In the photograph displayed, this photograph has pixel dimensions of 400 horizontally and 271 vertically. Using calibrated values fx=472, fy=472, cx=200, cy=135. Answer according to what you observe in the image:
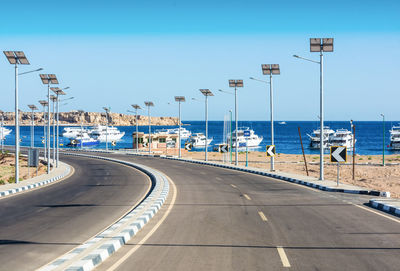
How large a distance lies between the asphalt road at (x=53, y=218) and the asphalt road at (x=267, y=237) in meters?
1.62

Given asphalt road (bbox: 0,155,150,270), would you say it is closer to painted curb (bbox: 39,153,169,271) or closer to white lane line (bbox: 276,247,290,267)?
painted curb (bbox: 39,153,169,271)

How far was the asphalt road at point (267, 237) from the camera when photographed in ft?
31.3

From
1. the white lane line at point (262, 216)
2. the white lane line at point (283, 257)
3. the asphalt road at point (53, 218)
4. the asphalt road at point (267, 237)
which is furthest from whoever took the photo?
the white lane line at point (262, 216)

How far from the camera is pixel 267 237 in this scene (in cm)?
1220

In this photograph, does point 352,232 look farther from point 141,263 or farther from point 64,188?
point 64,188

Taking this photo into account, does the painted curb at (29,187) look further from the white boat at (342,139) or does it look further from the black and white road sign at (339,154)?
the white boat at (342,139)

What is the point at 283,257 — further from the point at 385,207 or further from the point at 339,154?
the point at 339,154

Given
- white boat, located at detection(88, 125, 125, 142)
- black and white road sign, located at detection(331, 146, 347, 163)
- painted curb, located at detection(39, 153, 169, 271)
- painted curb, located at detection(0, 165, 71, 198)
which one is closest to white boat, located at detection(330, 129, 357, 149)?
painted curb, located at detection(0, 165, 71, 198)

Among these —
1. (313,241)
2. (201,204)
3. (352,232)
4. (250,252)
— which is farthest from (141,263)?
(201,204)

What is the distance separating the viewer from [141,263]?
31.4 ft

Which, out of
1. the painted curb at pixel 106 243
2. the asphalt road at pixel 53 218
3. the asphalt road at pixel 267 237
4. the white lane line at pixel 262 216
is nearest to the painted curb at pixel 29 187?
the asphalt road at pixel 53 218

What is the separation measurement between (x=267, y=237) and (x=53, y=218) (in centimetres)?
756

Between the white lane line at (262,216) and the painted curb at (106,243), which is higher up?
the painted curb at (106,243)

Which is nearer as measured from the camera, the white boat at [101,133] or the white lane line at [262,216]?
the white lane line at [262,216]
